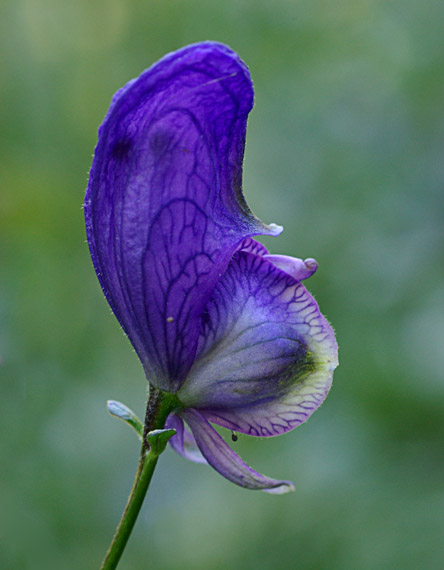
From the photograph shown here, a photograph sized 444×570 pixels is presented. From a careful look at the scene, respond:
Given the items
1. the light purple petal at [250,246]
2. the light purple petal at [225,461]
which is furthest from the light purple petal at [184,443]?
the light purple petal at [250,246]

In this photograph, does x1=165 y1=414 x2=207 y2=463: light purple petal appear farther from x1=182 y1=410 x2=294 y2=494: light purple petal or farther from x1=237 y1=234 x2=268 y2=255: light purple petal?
x1=237 y1=234 x2=268 y2=255: light purple petal

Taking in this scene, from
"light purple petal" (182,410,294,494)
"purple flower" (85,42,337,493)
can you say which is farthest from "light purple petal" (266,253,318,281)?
"light purple petal" (182,410,294,494)

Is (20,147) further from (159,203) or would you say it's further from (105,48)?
(159,203)

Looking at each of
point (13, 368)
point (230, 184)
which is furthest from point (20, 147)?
point (230, 184)

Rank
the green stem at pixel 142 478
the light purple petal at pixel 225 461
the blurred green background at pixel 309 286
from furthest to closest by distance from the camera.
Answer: the blurred green background at pixel 309 286
the light purple petal at pixel 225 461
the green stem at pixel 142 478

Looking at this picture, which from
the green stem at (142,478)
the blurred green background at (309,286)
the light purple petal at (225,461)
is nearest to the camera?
the green stem at (142,478)

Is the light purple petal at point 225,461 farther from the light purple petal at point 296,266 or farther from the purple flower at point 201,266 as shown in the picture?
the light purple petal at point 296,266

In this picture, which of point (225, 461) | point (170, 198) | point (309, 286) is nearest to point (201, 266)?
point (170, 198)

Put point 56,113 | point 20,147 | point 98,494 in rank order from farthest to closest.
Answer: point 56,113
point 20,147
point 98,494

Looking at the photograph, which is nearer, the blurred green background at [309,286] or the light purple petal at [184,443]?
the light purple petal at [184,443]
